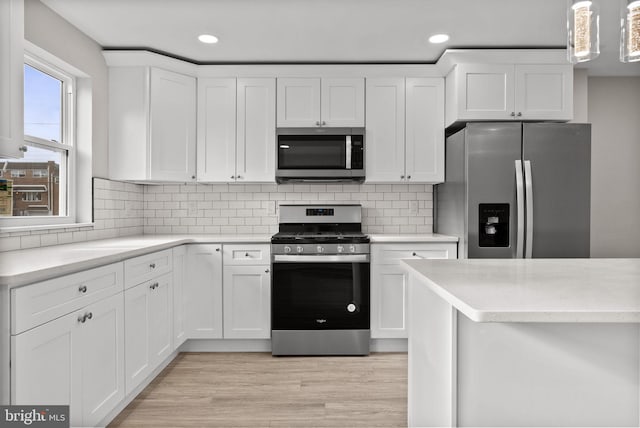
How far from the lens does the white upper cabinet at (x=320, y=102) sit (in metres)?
3.36

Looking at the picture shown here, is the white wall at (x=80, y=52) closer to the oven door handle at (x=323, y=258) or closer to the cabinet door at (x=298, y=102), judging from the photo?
the cabinet door at (x=298, y=102)

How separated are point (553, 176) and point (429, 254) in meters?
1.10

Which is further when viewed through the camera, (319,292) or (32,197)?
A: (319,292)

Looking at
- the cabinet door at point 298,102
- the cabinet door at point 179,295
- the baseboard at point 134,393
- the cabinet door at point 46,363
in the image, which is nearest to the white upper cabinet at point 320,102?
the cabinet door at point 298,102

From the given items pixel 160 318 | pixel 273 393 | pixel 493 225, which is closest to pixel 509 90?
pixel 493 225

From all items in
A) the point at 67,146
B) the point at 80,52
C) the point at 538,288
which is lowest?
the point at 538,288

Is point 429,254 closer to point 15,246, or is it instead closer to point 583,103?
point 583,103

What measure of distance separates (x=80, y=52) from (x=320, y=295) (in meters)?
2.55

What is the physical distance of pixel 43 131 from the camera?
8.36 ft

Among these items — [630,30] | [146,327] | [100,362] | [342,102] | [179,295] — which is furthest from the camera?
[342,102]

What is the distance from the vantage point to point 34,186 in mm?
2480

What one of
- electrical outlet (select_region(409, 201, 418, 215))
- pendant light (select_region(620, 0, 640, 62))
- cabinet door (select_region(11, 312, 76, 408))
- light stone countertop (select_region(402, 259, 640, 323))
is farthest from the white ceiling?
cabinet door (select_region(11, 312, 76, 408))

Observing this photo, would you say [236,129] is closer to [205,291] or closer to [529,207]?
[205,291]

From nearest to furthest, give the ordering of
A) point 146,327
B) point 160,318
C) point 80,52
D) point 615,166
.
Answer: point 146,327 → point 160,318 → point 80,52 → point 615,166
